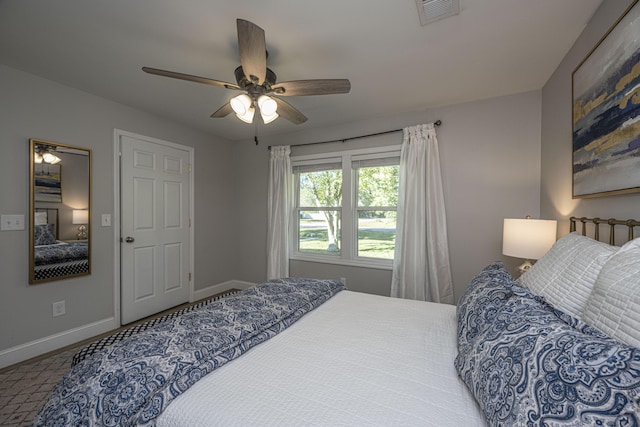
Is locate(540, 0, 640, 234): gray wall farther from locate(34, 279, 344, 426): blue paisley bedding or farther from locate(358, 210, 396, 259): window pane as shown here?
locate(34, 279, 344, 426): blue paisley bedding

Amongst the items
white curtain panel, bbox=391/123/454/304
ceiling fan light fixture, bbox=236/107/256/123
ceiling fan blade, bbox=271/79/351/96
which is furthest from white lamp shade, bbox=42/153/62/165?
white curtain panel, bbox=391/123/454/304

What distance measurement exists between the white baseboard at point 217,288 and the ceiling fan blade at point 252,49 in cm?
316

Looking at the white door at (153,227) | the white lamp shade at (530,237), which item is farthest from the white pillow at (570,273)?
the white door at (153,227)

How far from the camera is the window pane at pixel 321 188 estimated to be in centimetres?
366

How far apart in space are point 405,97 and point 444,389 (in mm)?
2613

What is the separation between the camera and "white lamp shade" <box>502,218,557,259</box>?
77.5 inches

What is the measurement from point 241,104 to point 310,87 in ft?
1.66

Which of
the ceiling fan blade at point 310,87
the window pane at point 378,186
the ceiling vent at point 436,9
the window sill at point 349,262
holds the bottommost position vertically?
the window sill at point 349,262

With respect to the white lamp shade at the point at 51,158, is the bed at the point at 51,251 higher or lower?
lower

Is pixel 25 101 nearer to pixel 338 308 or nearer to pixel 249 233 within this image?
pixel 249 233

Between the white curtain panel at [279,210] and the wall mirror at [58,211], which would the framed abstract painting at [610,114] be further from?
the wall mirror at [58,211]

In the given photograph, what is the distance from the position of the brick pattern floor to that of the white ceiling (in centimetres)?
249

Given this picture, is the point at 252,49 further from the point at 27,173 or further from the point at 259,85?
the point at 27,173

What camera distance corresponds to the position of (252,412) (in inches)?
33.2
